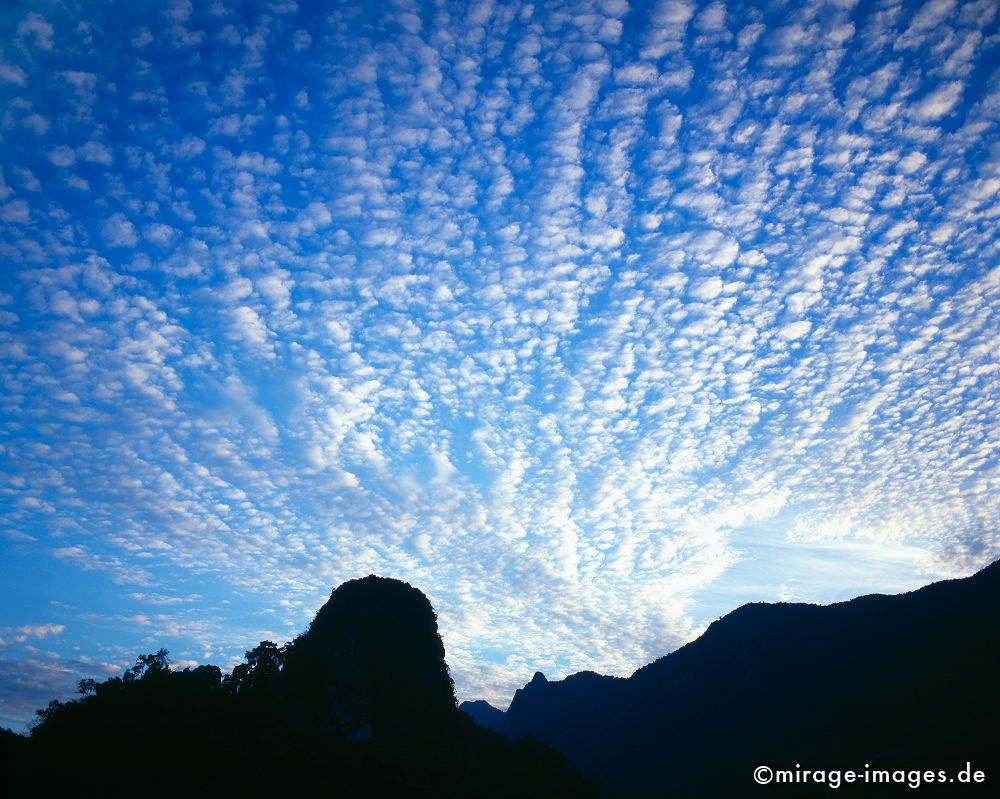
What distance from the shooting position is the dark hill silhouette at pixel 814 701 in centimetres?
6519

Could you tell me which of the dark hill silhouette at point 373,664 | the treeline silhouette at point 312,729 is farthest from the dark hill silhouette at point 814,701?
the dark hill silhouette at point 373,664

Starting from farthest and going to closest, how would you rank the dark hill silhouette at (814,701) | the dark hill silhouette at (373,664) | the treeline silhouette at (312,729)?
the dark hill silhouette at (373,664)
the dark hill silhouette at (814,701)
the treeline silhouette at (312,729)

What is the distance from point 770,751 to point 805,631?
31.4 metres

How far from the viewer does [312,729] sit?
63.4 meters

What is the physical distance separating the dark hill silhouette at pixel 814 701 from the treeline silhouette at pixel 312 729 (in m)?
40.1

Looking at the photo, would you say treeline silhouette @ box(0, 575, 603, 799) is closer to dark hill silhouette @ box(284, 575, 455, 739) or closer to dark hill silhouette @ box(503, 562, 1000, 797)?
dark hill silhouette @ box(284, 575, 455, 739)

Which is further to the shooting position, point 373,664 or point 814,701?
point 814,701

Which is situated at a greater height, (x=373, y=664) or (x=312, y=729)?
(x=373, y=664)

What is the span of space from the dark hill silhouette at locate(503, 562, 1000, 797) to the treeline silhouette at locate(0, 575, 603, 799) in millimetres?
40136

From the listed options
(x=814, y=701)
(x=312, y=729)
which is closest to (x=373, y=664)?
(x=312, y=729)

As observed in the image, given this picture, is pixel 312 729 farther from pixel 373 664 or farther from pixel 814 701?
pixel 814 701

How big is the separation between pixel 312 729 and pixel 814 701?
3420 inches

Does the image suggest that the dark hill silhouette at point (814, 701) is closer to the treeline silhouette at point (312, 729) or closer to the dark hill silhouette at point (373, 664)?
the treeline silhouette at point (312, 729)

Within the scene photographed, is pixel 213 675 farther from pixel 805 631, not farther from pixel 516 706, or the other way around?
pixel 516 706
